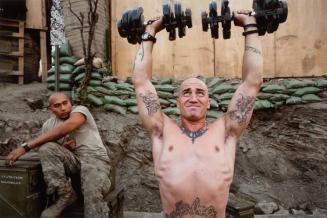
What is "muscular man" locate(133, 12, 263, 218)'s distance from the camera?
1.83 metres

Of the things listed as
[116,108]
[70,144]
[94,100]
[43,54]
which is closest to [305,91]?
[116,108]

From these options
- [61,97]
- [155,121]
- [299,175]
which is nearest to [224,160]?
[155,121]

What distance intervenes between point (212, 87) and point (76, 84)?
2162 millimetres

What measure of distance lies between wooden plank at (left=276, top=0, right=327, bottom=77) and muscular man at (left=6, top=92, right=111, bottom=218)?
379cm

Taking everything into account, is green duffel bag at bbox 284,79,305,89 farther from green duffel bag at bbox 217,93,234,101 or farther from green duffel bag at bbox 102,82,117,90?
green duffel bag at bbox 102,82,117,90

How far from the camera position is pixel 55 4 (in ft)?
28.2

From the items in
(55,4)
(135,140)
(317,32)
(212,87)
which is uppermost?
(55,4)

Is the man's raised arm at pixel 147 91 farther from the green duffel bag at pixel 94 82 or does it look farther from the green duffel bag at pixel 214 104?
the green duffel bag at pixel 94 82

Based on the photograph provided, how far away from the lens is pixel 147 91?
2061 mm

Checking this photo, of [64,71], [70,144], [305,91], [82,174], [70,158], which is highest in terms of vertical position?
[64,71]

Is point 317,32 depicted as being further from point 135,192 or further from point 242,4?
point 135,192

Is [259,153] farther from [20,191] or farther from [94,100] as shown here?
[20,191]

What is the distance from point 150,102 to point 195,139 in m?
0.36

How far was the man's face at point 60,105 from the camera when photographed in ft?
10.1
